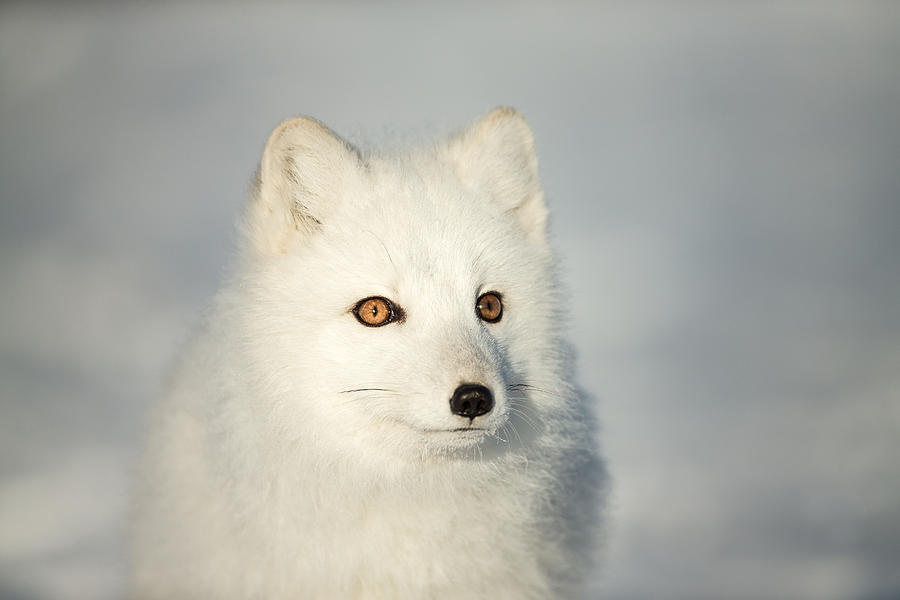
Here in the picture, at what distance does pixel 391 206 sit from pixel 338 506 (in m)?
1.29

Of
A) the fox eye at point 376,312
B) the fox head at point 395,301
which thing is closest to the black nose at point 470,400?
the fox head at point 395,301

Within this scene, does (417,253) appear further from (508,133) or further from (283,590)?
(283,590)

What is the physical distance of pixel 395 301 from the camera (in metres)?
3.75

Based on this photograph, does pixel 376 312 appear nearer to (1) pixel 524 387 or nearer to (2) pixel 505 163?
(1) pixel 524 387

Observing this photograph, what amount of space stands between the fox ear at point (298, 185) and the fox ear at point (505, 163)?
566 mm

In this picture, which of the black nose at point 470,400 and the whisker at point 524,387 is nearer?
the black nose at point 470,400

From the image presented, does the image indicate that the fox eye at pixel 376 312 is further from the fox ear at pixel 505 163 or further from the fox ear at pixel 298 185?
the fox ear at pixel 505 163

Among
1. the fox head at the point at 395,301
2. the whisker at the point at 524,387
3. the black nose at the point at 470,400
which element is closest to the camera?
the black nose at the point at 470,400

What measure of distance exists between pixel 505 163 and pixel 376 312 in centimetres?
114

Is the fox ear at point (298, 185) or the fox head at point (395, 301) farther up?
the fox ear at point (298, 185)

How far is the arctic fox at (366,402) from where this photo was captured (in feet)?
12.2

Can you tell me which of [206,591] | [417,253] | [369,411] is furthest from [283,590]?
[417,253]

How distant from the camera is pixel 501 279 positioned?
4.05 m

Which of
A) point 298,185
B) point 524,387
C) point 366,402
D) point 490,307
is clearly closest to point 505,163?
point 490,307
